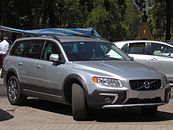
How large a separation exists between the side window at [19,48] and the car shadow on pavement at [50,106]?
1287 mm

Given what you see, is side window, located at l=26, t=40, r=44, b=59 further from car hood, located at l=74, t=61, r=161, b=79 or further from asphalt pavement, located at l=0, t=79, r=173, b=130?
car hood, located at l=74, t=61, r=161, b=79

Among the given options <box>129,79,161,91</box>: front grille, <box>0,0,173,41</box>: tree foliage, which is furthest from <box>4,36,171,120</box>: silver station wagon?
<box>0,0,173,41</box>: tree foliage

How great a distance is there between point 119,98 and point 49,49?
2.57 meters

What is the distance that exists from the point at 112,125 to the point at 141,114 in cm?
171

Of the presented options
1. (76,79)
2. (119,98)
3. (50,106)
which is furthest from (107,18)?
(119,98)

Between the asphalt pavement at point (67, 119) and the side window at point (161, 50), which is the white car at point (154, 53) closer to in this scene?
the side window at point (161, 50)

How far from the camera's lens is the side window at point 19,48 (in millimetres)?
12875

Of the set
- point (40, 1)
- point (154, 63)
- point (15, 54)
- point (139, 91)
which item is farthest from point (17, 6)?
point (139, 91)

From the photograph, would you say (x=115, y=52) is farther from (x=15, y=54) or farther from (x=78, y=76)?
(x=15, y=54)

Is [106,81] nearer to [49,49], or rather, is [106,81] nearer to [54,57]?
[54,57]

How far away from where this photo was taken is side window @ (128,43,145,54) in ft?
60.5

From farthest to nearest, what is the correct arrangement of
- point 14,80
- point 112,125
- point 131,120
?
1. point 14,80
2. point 131,120
3. point 112,125

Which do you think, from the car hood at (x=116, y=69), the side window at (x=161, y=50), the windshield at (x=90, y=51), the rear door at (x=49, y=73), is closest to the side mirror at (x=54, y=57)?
the rear door at (x=49, y=73)

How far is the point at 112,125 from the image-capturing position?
991 cm
